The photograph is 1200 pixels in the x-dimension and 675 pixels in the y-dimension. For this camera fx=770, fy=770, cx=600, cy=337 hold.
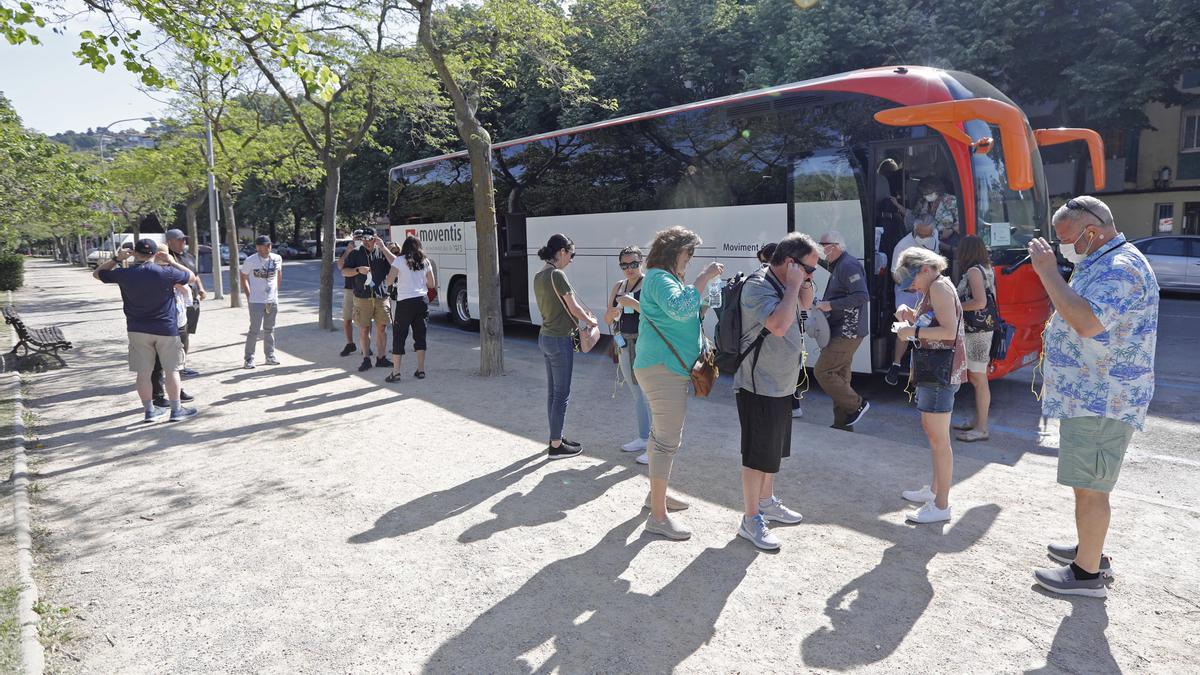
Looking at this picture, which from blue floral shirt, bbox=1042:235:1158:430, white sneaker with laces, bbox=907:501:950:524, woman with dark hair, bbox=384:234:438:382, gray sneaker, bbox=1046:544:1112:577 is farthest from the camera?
woman with dark hair, bbox=384:234:438:382

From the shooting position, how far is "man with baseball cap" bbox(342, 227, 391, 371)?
1041 cm

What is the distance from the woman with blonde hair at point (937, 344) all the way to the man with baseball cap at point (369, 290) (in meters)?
7.30

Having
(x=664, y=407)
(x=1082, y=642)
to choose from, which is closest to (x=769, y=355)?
(x=664, y=407)

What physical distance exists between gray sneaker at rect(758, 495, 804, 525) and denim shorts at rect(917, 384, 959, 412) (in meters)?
1.02

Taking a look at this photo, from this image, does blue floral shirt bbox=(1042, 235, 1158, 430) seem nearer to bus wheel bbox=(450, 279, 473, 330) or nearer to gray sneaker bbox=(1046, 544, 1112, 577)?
gray sneaker bbox=(1046, 544, 1112, 577)

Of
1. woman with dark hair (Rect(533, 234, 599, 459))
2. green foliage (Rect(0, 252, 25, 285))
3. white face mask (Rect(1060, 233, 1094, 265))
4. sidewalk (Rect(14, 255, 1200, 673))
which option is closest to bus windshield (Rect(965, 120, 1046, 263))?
sidewalk (Rect(14, 255, 1200, 673))

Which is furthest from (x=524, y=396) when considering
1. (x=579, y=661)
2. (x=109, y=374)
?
(x=109, y=374)

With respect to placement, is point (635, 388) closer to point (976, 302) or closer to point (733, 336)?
point (733, 336)

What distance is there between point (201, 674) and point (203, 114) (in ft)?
62.1

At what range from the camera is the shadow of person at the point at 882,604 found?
134 inches

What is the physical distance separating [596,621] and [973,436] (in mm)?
4422

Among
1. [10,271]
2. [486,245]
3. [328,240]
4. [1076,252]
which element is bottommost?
[10,271]

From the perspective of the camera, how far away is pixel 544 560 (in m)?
4.38

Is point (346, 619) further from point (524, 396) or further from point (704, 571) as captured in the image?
point (524, 396)
